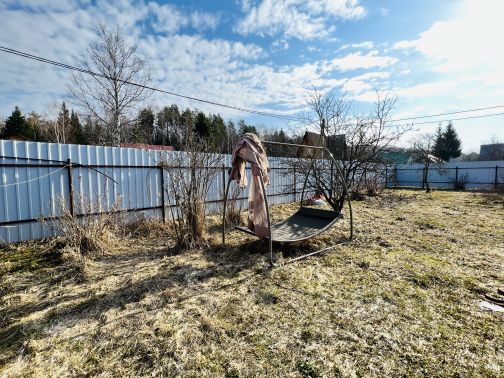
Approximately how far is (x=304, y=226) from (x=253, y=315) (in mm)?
2437

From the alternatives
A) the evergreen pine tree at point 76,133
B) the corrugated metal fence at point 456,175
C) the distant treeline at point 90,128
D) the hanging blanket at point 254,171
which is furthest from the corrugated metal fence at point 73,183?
the evergreen pine tree at point 76,133

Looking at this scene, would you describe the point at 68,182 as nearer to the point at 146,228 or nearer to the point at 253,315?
the point at 146,228

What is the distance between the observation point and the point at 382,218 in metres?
6.96

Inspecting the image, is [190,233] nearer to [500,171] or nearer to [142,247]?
[142,247]

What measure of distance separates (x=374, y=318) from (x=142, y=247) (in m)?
3.82

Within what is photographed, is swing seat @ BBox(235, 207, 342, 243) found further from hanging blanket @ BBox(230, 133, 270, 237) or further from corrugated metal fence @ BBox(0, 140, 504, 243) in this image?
corrugated metal fence @ BBox(0, 140, 504, 243)

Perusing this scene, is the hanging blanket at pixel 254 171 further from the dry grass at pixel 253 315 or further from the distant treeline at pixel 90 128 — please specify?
the distant treeline at pixel 90 128

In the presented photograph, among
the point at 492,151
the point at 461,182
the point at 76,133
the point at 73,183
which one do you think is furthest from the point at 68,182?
the point at 492,151

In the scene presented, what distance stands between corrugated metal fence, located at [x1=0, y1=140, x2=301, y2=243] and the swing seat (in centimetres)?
195

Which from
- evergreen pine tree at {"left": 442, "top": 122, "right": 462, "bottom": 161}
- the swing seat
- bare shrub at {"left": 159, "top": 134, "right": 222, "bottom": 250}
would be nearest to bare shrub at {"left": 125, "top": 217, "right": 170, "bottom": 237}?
bare shrub at {"left": 159, "top": 134, "right": 222, "bottom": 250}

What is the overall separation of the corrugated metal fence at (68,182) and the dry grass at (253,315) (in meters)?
0.68

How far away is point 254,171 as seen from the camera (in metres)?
3.82

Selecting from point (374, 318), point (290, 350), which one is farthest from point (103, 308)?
point (374, 318)

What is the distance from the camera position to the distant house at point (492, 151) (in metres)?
28.7
